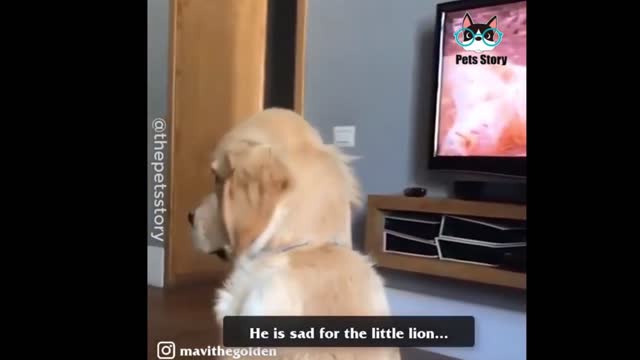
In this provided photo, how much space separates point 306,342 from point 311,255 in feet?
0.53

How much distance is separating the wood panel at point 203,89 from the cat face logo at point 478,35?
41 cm

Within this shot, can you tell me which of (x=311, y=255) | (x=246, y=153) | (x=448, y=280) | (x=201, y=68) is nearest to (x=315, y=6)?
(x=201, y=68)

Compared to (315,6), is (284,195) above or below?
below

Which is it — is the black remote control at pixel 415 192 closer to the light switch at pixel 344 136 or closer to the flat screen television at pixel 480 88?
the flat screen television at pixel 480 88

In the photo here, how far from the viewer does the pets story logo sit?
122cm

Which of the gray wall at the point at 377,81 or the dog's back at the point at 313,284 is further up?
the gray wall at the point at 377,81

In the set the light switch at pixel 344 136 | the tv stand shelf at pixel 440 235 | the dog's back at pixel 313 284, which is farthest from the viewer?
the tv stand shelf at pixel 440 235

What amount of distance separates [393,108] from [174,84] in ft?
1.52

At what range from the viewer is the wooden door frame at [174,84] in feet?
3.59

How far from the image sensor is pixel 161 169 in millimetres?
1107

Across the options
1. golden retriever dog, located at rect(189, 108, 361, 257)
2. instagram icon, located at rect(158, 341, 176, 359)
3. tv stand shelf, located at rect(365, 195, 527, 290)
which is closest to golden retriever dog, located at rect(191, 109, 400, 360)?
golden retriever dog, located at rect(189, 108, 361, 257)

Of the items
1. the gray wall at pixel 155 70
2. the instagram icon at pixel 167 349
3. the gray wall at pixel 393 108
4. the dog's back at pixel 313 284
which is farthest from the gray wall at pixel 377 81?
the instagram icon at pixel 167 349

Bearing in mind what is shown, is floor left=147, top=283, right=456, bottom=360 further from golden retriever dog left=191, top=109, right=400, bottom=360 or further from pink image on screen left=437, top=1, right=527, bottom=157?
pink image on screen left=437, top=1, right=527, bottom=157
